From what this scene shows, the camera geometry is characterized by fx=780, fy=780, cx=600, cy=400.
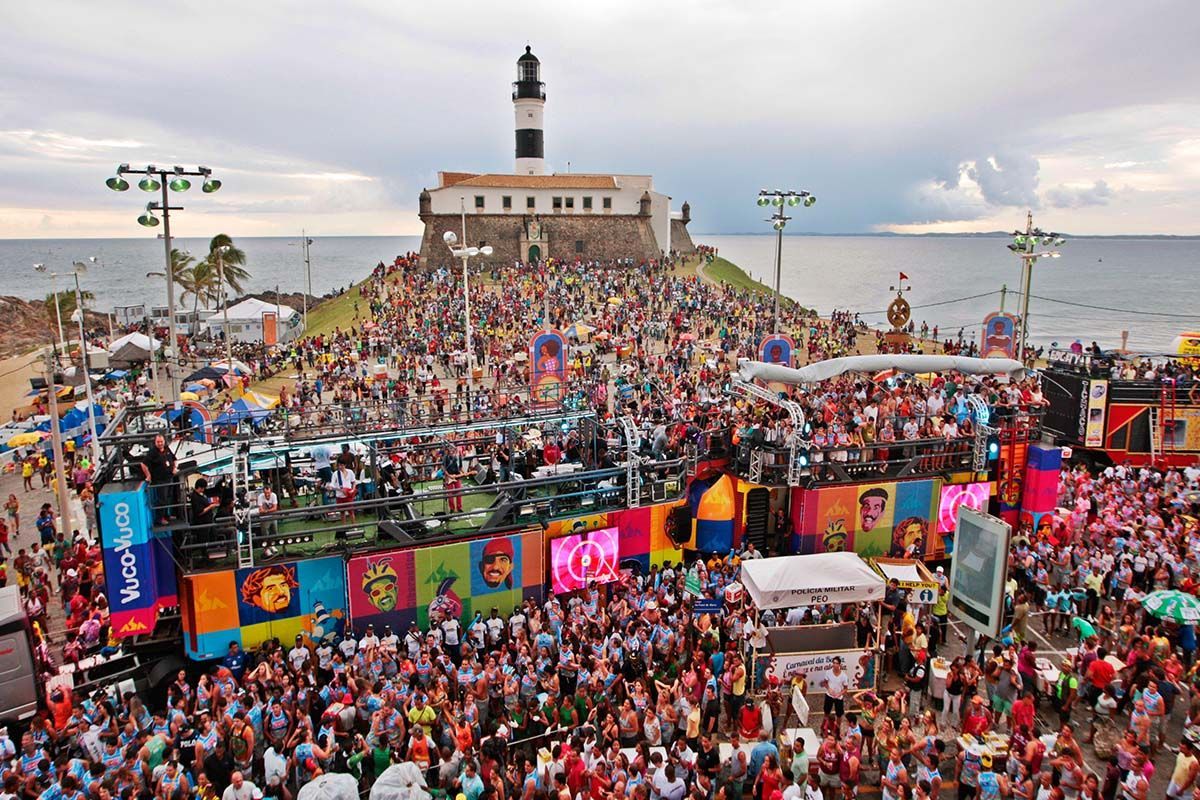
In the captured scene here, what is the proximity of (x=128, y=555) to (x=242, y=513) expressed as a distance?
5.44 feet

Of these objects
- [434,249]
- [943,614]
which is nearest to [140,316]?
[434,249]

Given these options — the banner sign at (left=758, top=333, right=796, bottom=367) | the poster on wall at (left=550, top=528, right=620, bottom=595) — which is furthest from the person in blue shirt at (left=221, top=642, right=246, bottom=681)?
the banner sign at (left=758, top=333, right=796, bottom=367)

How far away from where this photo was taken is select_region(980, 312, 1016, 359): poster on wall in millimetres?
29859

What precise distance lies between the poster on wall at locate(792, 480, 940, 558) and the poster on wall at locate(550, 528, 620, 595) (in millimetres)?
4483

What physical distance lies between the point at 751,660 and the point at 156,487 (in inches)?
390

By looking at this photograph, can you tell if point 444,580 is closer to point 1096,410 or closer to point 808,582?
point 808,582

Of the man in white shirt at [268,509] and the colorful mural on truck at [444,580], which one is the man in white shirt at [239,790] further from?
the man in white shirt at [268,509]

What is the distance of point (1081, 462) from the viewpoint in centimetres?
2467

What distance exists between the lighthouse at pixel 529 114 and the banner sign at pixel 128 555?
6823 centimetres

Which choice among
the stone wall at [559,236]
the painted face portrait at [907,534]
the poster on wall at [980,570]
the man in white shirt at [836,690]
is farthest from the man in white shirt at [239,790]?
the stone wall at [559,236]

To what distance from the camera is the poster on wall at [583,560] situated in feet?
49.2

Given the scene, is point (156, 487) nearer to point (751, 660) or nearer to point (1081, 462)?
point (751, 660)

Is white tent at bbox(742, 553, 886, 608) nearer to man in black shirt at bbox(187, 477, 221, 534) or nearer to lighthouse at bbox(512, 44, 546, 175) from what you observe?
man in black shirt at bbox(187, 477, 221, 534)

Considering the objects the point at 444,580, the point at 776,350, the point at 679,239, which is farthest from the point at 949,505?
the point at 679,239
